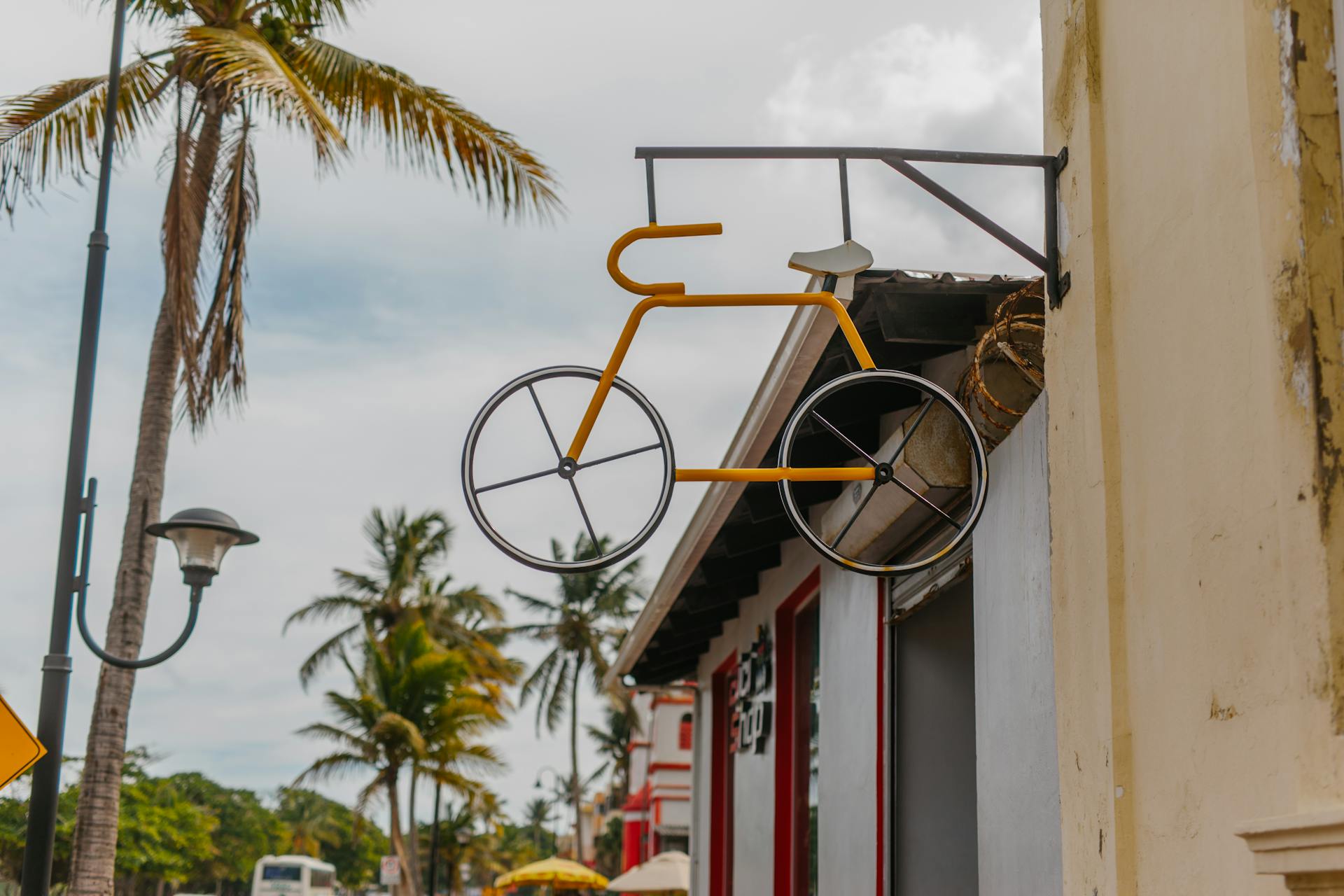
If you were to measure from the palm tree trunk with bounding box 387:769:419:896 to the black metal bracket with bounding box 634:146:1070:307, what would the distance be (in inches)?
1070

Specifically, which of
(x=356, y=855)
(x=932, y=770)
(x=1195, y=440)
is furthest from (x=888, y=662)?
(x=356, y=855)

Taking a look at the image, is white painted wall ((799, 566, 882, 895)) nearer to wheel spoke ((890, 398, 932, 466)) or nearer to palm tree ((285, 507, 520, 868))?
wheel spoke ((890, 398, 932, 466))

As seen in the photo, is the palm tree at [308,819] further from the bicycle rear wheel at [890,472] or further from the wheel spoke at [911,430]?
the wheel spoke at [911,430]

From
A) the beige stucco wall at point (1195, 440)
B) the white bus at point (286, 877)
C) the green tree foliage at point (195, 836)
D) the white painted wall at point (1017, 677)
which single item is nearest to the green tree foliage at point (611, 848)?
the green tree foliage at point (195, 836)

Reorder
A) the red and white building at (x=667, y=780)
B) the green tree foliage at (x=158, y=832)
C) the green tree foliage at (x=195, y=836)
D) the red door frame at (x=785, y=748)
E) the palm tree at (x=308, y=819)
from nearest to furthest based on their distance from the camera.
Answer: the red door frame at (x=785, y=748), the green tree foliage at (x=195, y=836), the red and white building at (x=667, y=780), the green tree foliage at (x=158, y=832), the palm tree at (x=308, y=819)

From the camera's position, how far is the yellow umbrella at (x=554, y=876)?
103ft

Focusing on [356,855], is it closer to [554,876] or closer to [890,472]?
[554,876]

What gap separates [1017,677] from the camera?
488 centimetres

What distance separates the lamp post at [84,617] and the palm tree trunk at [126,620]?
2853 mm

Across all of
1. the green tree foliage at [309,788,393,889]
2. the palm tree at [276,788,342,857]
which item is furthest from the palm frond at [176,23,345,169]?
the green tree foliage at [309,788,393,889]

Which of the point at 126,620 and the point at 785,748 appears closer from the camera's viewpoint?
the point at 785,748

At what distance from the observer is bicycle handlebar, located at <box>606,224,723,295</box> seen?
4.45 m

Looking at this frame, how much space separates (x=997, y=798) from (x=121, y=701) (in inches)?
323

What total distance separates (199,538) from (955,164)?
18.7ft
